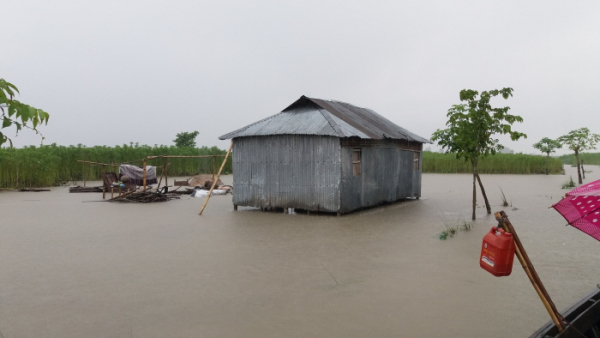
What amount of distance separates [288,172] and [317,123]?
161cm

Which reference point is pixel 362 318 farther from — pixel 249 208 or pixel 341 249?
pixel 249 208

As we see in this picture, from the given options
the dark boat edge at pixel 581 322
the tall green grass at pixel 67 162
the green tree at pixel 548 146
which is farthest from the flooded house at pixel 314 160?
the green tree at pixel 548 146

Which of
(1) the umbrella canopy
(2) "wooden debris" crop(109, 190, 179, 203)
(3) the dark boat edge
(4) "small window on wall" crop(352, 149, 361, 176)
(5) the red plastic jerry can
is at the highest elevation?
(4) "small window on wall" crop(352, 149, 361, 176)

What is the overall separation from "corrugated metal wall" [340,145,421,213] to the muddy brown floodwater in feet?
4.40

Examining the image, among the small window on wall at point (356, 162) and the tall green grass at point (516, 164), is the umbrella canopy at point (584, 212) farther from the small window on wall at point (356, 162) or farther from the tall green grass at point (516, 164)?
the tall green grass at point (516, 164)

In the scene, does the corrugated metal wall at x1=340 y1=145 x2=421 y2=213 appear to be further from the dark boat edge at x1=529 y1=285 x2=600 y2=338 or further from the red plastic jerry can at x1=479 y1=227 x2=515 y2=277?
the red plastic jerry can at x1=479 y1=227 x2=515 y2=277

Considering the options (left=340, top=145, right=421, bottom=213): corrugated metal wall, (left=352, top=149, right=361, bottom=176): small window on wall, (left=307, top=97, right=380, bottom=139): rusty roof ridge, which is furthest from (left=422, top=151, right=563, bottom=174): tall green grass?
(left=352, top=149, right=361, bottom=176): small window on wall

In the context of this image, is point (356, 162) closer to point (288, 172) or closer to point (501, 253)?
point (288, 172)

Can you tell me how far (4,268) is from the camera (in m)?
7.29

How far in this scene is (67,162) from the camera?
27188 millimetres

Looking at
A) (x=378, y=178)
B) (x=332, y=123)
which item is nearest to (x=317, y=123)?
(x=332, y=123)

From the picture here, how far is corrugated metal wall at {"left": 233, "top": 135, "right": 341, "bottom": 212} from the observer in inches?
494

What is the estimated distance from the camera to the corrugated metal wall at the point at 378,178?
42.0 ft

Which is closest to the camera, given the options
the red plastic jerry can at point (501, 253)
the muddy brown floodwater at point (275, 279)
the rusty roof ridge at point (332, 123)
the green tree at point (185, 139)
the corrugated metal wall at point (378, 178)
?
the red plastic jerry can at point (501, 253)
